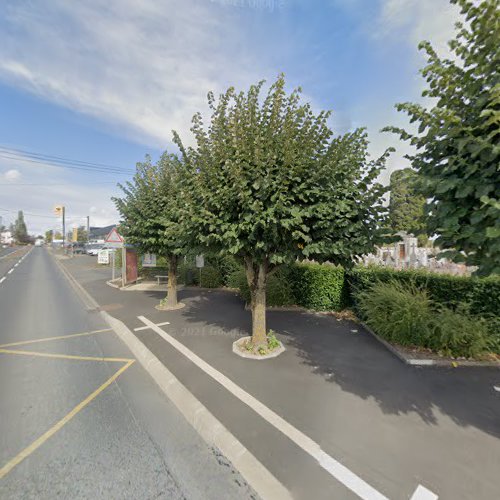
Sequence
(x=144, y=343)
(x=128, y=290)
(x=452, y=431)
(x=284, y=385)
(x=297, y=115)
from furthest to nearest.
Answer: (x=128, y=290)
(x=144, y=343)
(x=297, y=115)
(x=284, y=385)
(x=452, y=431)

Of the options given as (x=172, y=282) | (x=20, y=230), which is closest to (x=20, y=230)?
(x=20, y=230)

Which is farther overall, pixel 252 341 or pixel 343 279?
pixel 343 279

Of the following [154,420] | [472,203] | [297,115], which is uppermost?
[297,115]

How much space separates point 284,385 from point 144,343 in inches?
143

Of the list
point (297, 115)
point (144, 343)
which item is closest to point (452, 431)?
point (297, 115)

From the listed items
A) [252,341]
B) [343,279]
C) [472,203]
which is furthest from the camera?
[343,279]

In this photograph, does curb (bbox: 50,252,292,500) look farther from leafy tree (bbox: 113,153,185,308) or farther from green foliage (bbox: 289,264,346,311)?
green foliage (bbox: 289,264,346,311)

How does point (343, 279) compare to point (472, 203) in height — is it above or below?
below

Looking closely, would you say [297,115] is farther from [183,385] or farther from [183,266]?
[183,266]

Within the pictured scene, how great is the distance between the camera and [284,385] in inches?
166

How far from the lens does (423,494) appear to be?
7.73 ft

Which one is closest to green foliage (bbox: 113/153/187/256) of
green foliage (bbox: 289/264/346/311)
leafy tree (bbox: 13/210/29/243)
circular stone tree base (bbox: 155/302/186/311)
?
circular stone tree base (bbox: 155/302/186/311)

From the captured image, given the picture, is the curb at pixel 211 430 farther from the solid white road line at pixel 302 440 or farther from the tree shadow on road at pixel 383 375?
the tree shadow on road at pixel 383 375

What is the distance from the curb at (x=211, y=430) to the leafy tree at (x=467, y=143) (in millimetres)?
2773
